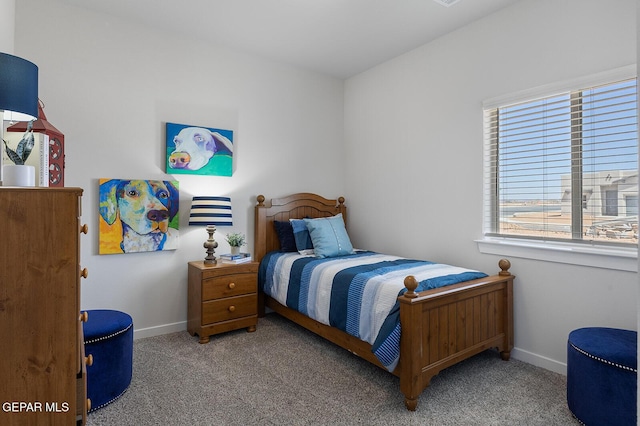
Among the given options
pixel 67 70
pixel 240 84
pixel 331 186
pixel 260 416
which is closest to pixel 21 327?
pixel 260 416

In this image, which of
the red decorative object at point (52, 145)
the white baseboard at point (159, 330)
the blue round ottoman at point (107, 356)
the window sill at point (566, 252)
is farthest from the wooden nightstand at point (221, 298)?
the window sill at point (566, 252)

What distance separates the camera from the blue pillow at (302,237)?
11.7ft

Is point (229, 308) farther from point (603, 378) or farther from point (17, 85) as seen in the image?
point (603, 378)

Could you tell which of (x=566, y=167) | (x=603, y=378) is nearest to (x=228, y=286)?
(x=603, y=378)

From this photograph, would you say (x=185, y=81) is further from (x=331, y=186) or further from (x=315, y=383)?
(x=315, y=383)

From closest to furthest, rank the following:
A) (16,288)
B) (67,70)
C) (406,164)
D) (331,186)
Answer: (16,288) < (67,70) < (406,164) < (331,186)

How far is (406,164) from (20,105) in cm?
303

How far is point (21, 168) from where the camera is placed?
1.29 m

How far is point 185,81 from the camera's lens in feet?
10.8

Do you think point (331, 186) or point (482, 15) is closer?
point (482, 15)

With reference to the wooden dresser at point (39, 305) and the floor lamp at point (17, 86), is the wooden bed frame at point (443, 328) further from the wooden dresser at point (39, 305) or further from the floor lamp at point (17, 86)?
the floor lamp at point (17, 86)

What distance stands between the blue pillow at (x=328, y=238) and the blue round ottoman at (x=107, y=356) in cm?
170

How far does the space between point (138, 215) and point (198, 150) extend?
2.58ft

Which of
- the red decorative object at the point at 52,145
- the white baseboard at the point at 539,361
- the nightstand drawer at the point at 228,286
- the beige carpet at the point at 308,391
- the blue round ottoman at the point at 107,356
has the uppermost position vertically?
the red decorative object at the point at 52,145
